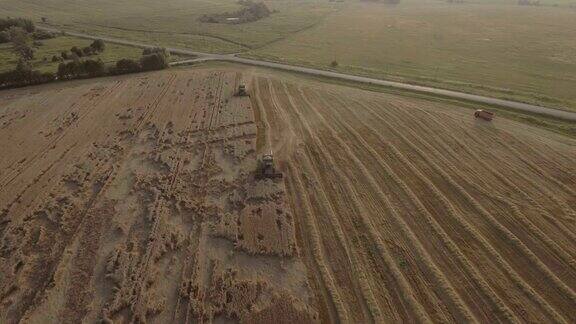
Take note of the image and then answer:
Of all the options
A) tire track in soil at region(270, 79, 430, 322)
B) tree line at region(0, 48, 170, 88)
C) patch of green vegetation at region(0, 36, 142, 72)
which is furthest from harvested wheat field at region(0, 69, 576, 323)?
patch of green vegetation at region(0, 36, 142, 72)

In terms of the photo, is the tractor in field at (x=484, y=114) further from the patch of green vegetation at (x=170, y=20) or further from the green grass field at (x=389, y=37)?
the patch of green vegetation at (x=170, y=20)

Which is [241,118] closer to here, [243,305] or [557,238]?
[243,305]

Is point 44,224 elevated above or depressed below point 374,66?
below

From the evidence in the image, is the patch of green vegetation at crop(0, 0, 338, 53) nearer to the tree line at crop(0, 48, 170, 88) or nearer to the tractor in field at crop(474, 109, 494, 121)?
the tree line at crop(0, 48, 170, 88)

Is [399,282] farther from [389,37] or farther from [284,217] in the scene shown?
[389,37]

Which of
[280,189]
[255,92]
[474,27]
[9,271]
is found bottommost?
[9,271]

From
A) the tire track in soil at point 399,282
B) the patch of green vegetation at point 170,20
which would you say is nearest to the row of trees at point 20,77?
the patch of green vegetation at point 170,20

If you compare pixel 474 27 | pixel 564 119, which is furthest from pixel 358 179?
pixel 474 27

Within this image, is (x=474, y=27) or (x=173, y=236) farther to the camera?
(x=474, y=27)
